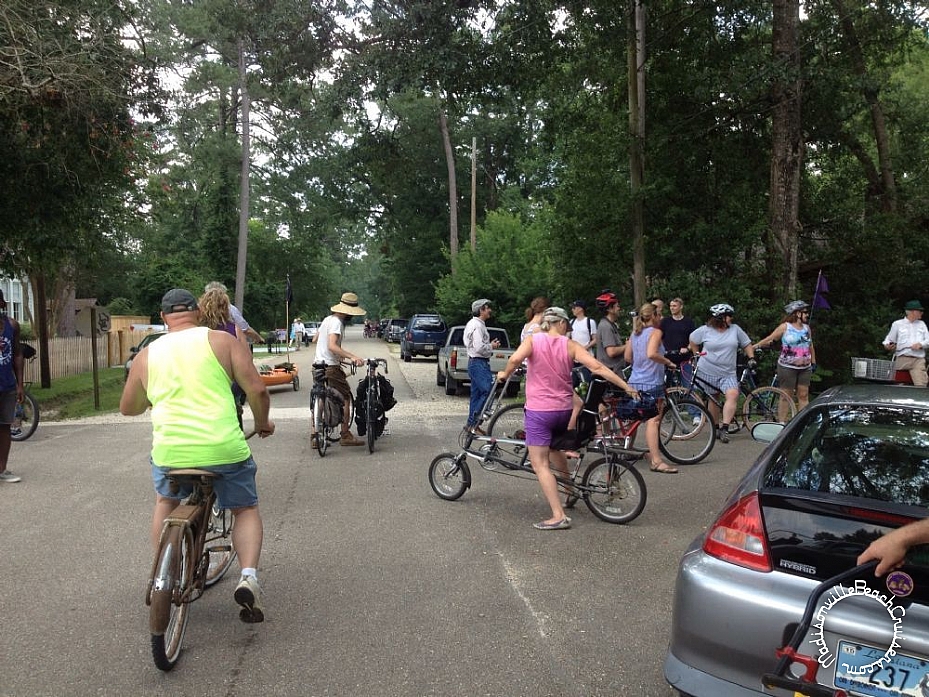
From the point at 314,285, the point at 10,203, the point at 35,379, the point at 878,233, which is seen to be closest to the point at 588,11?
the point at 878,233

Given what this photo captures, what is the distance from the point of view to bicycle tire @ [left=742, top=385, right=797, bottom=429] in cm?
1002

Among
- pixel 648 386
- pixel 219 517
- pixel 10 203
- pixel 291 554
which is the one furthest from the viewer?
pixel 10 203

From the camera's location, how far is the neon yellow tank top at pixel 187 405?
145 inches

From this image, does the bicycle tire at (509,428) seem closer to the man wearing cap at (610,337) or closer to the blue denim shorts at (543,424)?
the blue denim shorts at (543,424)

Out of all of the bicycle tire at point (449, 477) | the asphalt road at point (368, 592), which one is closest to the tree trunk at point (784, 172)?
the asphalt road at point (368, 592)

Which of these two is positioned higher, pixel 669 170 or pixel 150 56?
pixel 150 56

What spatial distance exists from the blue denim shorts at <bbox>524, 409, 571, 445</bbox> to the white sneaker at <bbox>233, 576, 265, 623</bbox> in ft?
8.67

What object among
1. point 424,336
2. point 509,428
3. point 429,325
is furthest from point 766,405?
point 429,325

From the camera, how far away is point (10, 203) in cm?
1271

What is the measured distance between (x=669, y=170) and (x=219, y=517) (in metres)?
13.1

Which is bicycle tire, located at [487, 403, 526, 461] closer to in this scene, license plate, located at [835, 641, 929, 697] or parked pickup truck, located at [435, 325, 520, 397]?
license plate, located at [835, 641, 929, 697]

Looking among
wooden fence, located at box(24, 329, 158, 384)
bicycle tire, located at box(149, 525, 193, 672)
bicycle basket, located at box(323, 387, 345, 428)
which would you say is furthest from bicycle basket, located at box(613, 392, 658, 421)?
wooden fence, located at box(24, 329, 158, 384)

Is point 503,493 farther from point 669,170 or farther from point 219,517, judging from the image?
point 669,170

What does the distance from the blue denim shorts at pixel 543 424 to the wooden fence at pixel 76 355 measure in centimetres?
1570
